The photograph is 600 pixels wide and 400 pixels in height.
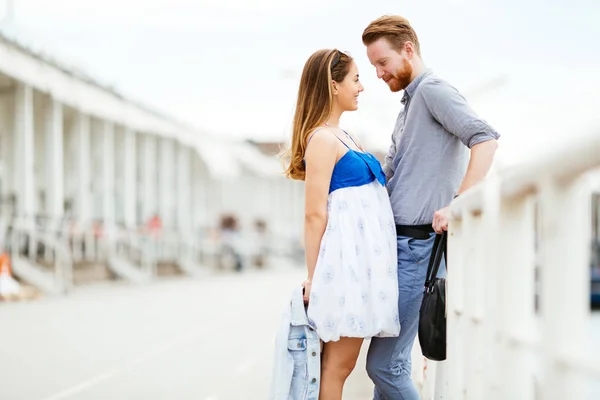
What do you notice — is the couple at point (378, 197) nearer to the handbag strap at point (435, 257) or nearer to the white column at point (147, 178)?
the handbag strap at point (435, 257)

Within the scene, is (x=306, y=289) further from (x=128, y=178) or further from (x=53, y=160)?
(x=128, y=178)

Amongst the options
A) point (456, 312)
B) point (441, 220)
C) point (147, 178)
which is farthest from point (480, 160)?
point (147, 178)

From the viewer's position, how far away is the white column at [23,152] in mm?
20344

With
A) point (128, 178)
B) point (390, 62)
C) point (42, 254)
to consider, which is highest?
point (128, 178)

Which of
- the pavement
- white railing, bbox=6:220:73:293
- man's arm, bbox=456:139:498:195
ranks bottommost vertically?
the pavement

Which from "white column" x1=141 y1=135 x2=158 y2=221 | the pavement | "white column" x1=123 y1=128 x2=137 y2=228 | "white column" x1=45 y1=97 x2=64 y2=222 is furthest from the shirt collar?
"white column" x1=141 y1=135 x2=158 y2=221

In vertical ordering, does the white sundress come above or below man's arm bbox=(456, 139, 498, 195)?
below

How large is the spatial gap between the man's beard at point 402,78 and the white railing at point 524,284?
0.71 metres

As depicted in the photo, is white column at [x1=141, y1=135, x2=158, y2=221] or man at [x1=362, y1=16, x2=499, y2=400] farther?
white column at [x1=141, y1=135, x2=158, y2=221]

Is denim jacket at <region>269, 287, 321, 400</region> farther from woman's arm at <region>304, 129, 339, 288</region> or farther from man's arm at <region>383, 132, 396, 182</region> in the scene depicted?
man's arm at <region>383, 132, 396, 182</region>

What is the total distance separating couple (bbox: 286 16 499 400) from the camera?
3834 mm

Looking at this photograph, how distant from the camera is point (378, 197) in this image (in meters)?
4.00

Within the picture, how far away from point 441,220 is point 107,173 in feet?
78.4

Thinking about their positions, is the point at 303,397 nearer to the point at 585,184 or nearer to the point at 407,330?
the point at 407,330
